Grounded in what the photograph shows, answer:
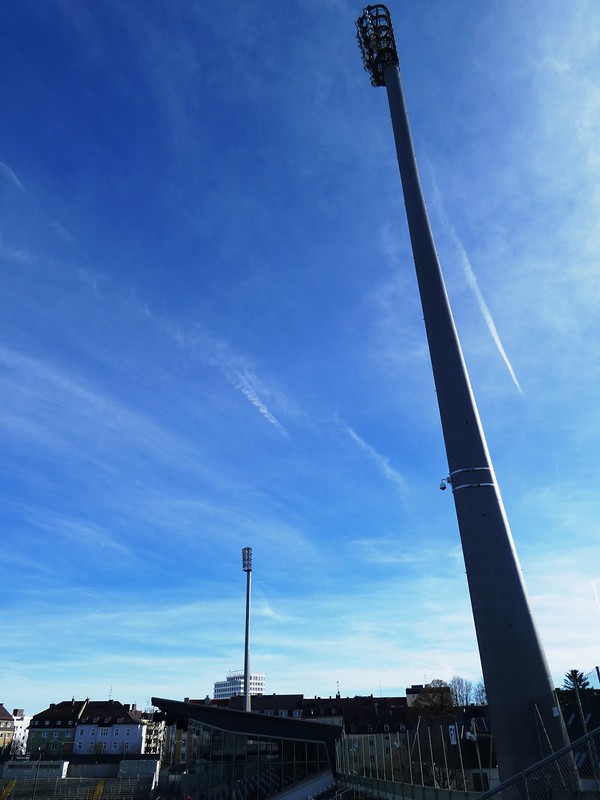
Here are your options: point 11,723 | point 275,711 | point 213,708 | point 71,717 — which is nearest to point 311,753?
point 213,708

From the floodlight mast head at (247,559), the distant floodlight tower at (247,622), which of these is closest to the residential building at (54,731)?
the distant floodlight tower at (247,622)

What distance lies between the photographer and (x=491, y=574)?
16.4 meters

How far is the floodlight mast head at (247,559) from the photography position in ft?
269

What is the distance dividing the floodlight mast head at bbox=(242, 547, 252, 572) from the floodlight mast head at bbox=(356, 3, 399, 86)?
66638 mm

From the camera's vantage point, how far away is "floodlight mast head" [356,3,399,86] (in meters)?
31.2

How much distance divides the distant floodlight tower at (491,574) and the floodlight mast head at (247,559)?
220ft

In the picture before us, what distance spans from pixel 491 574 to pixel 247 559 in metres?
70.5

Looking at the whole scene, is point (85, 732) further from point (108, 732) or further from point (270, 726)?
point (270, 726)

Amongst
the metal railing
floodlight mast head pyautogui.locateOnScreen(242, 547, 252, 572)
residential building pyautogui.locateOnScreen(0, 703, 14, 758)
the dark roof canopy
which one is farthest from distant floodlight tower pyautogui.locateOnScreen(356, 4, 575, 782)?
residential building pyautogui.locateOnScreen(0, 703, 14, 758)

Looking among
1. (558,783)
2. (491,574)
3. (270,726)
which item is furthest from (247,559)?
(558,783)

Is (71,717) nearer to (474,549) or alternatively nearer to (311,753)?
(311,753)

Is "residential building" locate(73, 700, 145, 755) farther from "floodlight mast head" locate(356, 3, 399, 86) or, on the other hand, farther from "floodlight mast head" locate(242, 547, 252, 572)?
"floodlight mast head" locate(356, 3, 399, 86)

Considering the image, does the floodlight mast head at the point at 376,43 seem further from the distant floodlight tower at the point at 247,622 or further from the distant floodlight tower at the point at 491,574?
the distant floodlight tower at the point at 247,622

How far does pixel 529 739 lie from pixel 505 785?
4.10m
